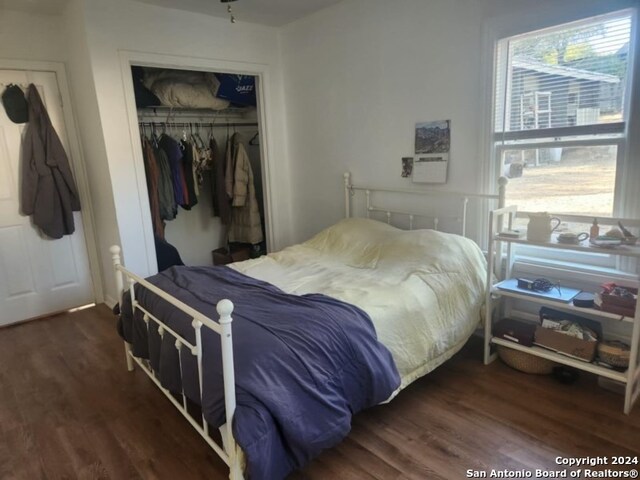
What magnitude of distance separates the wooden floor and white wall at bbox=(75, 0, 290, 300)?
1.09m

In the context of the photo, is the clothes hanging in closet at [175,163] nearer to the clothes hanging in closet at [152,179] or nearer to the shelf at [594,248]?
the clothes hanging in closet at [152,179]

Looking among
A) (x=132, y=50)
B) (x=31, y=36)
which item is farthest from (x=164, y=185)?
(x=31, y=36)

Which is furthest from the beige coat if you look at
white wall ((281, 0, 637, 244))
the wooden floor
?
the wooden floor

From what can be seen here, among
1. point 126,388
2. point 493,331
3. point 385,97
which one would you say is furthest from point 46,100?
point 493,331

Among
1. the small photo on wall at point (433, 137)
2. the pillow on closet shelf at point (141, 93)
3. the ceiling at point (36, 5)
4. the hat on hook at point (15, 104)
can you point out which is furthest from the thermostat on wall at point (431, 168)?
the hat on hook at point (15, 104)

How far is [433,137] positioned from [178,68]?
2.00m

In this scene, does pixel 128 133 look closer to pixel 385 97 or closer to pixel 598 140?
pixel 385 97

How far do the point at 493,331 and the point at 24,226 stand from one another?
3.63m

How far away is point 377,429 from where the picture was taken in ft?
6.53

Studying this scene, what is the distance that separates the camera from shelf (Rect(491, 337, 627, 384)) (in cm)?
203

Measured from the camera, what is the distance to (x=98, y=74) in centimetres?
286

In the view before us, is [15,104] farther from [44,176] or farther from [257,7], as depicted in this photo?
[257,7]

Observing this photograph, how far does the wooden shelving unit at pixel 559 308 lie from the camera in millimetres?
1949

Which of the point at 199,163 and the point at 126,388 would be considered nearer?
the point at 126,388
